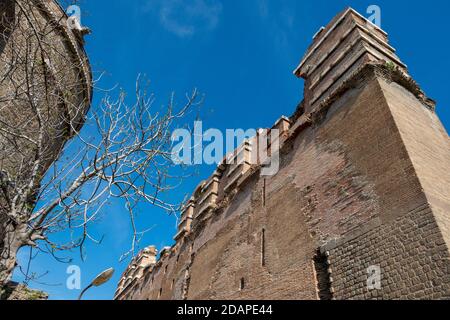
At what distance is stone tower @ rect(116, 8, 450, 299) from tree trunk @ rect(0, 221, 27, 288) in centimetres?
557

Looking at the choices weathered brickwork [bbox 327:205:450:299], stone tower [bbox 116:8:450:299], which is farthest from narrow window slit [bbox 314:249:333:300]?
weathered brickwork [bbox 327:205:450:299]

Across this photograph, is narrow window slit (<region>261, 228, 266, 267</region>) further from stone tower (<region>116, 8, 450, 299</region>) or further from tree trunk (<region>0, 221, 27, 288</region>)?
tree trunk (<region>0, 221, 27, 288</region>)

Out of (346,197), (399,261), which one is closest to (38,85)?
(346,197)

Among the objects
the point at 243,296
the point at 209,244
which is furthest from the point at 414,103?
the point at 209,244

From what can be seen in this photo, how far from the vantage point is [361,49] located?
379 inches

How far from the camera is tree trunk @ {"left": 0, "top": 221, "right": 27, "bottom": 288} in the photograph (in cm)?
392

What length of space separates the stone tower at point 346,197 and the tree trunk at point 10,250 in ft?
18.3

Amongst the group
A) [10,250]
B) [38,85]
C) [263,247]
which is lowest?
[10,250]

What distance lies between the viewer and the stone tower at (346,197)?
6.25m

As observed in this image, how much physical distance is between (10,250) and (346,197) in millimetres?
6330

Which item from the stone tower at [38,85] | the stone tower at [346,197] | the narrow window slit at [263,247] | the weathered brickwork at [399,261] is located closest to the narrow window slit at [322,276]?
the stone tower at [346,197]

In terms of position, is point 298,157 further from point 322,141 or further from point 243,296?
point 243,296

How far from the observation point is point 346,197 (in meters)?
7.91

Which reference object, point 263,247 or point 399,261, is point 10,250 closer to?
point 399,261
